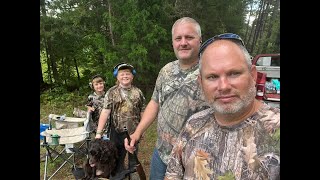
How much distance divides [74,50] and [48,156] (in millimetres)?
714

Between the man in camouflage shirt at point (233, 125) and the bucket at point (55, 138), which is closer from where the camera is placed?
the man in camouflage shirt at point (233, 125)

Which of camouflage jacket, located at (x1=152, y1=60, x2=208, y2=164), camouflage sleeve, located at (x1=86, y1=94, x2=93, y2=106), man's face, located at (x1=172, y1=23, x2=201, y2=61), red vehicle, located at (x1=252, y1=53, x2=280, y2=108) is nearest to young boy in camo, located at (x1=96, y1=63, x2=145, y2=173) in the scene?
camouflage sleeve, located at (x1=86, y1=94, x2=93, y2=106)

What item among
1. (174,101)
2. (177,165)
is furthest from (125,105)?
(177,165)

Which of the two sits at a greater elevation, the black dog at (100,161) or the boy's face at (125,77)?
the boy's face at (125,77)

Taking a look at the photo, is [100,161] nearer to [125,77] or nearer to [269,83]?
[125,77]

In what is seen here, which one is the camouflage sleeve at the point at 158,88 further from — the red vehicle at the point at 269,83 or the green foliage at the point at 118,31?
the red vehicle at the point at 269,83

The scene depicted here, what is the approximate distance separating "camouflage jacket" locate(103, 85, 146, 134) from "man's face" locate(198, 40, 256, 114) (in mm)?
1156

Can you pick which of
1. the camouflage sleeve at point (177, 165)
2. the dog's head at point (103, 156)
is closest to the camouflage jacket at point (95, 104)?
the dog's head at point (103, 156)

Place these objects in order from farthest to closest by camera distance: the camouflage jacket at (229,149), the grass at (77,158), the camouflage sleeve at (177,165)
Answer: the grass at (77,158)
the camouflage sleeve at (177,165)
the camouflage jacket at (229,149)

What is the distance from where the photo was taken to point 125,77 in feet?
5.94

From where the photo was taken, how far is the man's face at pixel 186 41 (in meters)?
1.04

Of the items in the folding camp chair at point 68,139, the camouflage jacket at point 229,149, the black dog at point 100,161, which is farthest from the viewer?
the folding camp chair at point 68,139

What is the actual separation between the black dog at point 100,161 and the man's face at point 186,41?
2.92ft

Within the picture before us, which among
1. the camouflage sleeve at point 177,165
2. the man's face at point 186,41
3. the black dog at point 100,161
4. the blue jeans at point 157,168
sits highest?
the man's face at point 186,41
